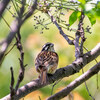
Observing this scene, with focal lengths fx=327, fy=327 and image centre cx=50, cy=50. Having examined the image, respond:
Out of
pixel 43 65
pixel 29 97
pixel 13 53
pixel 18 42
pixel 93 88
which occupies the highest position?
pixel 18 42

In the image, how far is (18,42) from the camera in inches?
71.6

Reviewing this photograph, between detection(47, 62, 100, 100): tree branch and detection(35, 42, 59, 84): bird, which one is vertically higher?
detection(47, 62, 100, 100): tree branch

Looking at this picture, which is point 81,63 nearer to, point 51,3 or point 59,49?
point 51,3

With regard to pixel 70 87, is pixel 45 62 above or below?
below

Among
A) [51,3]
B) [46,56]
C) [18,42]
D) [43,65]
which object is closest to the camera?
[18,42]

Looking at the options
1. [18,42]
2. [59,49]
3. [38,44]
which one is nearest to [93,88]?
[59,49]

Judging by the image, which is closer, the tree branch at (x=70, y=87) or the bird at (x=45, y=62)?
the tree branch at (x=70, y=87)

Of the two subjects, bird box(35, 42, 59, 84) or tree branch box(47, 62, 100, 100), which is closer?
tree branch box(47, 62, 100, 100)

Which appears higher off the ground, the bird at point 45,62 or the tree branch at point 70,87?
the tree branch at point 70,87

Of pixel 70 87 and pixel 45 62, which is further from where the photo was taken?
pixel 45 62

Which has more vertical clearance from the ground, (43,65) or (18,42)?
(18,42)

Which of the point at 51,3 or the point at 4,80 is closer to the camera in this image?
the point at 51,3

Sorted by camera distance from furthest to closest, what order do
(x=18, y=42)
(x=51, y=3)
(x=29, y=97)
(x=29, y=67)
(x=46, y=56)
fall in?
(x=29, y=67)
(x=29, y=97)
(x=46, y=56)
(x=51, y=3)
(x=18, y=42)

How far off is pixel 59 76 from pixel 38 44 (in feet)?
10.9
